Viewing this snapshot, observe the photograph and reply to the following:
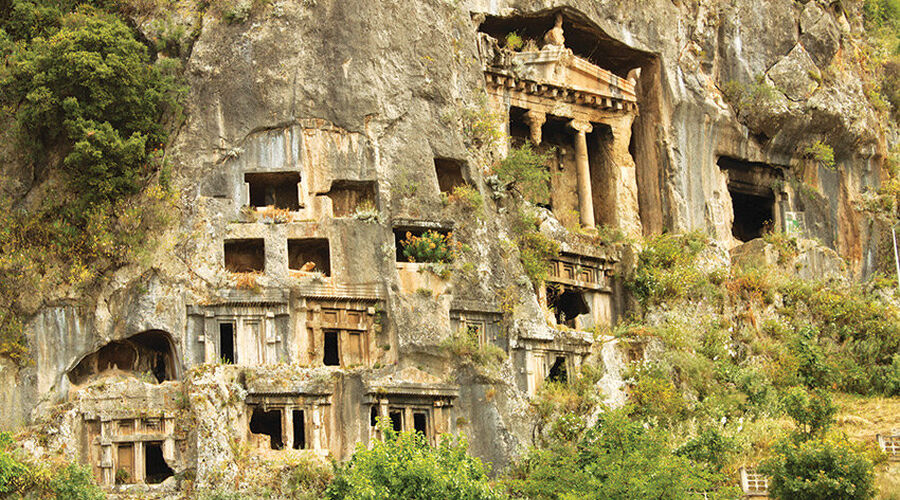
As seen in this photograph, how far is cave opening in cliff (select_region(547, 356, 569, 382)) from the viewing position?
3894cm

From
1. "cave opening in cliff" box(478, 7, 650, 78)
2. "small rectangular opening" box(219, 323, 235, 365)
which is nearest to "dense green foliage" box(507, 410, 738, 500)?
"small rectangular opening" box(219, 323, 235, 365)

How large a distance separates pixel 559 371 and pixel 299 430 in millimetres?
7528

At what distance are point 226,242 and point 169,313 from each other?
8.37 ft

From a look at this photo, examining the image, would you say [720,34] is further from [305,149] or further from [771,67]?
[305,149]

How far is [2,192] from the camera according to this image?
1473 inches

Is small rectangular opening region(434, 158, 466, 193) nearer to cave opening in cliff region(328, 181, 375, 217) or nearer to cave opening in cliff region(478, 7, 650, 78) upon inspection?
cave opening in cliff region(328, 181, 375, 217)

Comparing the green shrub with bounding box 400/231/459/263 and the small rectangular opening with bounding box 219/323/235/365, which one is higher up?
the green shrub with bounding box 400/231/459/263

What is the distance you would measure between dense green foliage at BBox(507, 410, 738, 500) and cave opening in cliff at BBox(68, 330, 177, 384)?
910cm

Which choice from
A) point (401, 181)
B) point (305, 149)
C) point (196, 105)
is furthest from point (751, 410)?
point (196, 105)

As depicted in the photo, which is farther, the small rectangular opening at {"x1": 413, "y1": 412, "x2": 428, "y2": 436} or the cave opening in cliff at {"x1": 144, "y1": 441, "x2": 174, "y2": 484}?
the small rectangular opening at {"x1": 413, "y1": 412, "x2": 428, "y2": 436}

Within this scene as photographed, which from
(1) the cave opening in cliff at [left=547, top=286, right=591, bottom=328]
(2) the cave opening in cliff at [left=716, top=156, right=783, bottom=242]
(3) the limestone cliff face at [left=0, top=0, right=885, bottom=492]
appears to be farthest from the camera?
(2) the cave opening in cliff at [left=716, top=156, right=783, bottom=242]

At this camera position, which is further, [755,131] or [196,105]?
[755,131]

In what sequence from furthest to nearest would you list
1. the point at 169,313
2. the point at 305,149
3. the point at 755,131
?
the point at 755,131 → the point at 305,149 → the point at 169,313

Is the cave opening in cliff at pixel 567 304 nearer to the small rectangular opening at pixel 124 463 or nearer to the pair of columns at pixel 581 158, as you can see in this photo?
the pair of columns at pixel 581 158
